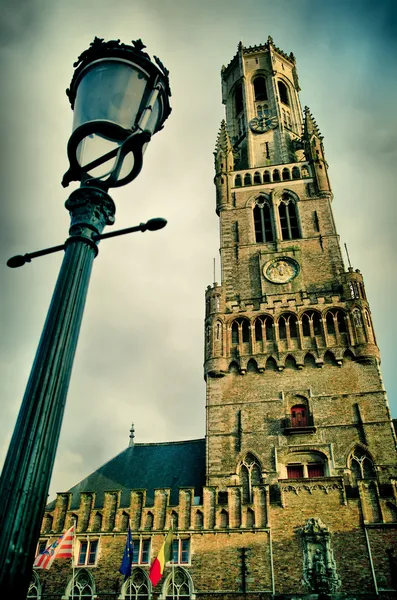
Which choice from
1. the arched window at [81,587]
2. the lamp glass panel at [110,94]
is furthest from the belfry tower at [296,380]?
the lamp glass panel at [110,94]

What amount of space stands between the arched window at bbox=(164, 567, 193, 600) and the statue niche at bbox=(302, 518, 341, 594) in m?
4.96

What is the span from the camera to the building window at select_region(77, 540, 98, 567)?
22391 millimetres

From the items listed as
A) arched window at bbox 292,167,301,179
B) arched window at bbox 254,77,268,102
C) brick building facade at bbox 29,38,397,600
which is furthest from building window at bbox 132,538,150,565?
arched window at bbox 254,77,268,102

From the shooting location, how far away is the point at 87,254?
459 cm

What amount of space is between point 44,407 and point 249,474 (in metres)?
21.8

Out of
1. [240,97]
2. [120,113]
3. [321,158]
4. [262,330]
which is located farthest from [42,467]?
[240,97]

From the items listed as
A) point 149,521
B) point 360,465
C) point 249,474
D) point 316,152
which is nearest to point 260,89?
point 316,152

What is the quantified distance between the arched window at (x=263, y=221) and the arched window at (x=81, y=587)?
895 inches

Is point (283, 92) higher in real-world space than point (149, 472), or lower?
higher

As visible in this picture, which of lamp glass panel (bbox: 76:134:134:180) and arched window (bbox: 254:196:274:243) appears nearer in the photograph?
lamp glass panel (bbox: 76:134:134:180)

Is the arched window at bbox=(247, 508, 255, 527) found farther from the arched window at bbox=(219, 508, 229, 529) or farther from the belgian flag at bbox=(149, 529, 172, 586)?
the belgian flag at bbox=(149, 529, 172, 586)

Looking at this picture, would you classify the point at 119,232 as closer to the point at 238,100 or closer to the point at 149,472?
the point at 149,472

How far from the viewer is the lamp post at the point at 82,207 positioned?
3.53 meters

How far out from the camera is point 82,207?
482cm
